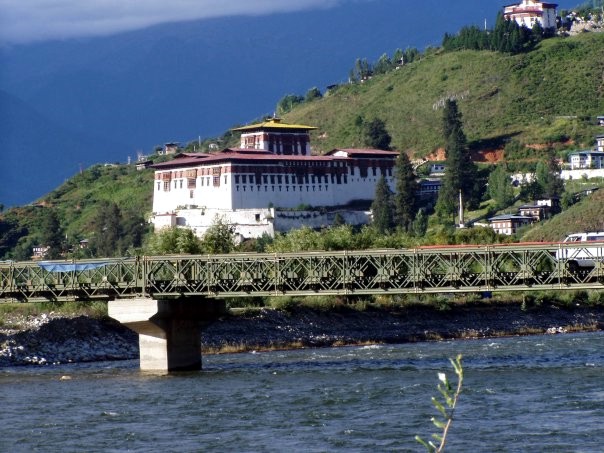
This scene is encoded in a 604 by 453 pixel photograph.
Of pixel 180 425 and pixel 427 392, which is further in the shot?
pixel 427 392

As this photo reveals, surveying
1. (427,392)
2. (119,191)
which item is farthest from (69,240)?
(427,392)

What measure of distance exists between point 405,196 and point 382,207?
259 centimetres

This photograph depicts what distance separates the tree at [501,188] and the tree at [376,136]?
19457 millimetres

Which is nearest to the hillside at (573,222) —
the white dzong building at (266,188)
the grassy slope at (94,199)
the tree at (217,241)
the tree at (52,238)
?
the white dzong building at (266,188)

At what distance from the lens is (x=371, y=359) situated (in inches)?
2815

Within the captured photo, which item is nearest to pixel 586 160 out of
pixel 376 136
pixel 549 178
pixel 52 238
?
pixel 549 178

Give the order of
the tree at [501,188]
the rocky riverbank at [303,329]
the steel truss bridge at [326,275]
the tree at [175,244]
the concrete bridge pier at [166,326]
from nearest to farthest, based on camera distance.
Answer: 1. the steel truss bridge at [326,275]
2. the concrete bridge pier at [166,326]
3. the rocky riverbank at [303,329]
4. the tree at [175,244]
5. the tree at [501,188]

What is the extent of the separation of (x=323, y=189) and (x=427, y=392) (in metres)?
115

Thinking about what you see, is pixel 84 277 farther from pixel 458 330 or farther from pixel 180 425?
pixel 180 425

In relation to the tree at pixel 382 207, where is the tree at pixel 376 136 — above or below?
above

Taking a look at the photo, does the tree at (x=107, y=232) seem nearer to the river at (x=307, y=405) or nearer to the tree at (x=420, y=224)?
the tree at (x=420, y=224)

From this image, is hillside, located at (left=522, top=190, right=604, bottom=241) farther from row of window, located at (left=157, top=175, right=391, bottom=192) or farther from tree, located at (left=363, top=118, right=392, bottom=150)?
tree, located at (left=363, top=118, right=392, bottom=150)

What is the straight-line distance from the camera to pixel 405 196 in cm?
15950

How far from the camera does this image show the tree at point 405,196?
159 m
